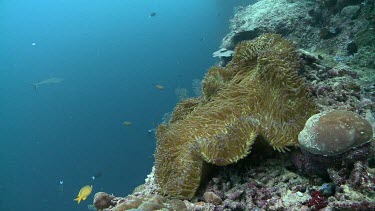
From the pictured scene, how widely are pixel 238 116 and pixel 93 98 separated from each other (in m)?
30.4

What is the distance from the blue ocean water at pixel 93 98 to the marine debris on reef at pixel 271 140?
1753 centimetres

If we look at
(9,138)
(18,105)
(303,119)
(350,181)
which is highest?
(18,105)

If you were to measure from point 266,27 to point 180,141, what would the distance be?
5847mm

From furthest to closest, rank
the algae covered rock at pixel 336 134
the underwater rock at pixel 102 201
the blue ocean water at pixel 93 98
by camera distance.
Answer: the blue ocean water at pixel 93 98, the underwater rock at pixel 102 201, the algae covered rock at pixel 336 134

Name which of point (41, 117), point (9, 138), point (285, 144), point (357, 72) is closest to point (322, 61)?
point (357, 72)

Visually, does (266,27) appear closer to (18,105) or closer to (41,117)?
(41,117)

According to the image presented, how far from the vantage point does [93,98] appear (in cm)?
3238

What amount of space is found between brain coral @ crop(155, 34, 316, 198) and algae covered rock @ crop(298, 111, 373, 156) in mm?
370

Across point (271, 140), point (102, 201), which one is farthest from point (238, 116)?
point (102, 201)

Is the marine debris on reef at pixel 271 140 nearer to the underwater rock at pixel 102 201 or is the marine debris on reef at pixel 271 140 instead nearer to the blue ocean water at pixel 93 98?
the underwater rock at pixel 102 201

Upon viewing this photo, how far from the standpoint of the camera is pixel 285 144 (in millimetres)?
→ 3117

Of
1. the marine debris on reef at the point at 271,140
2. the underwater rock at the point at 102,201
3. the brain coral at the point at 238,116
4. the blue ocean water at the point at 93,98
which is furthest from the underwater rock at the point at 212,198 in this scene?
the blue ocean water at the point at 93,98

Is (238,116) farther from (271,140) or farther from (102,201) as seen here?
(102,201)

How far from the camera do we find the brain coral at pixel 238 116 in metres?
3.16
